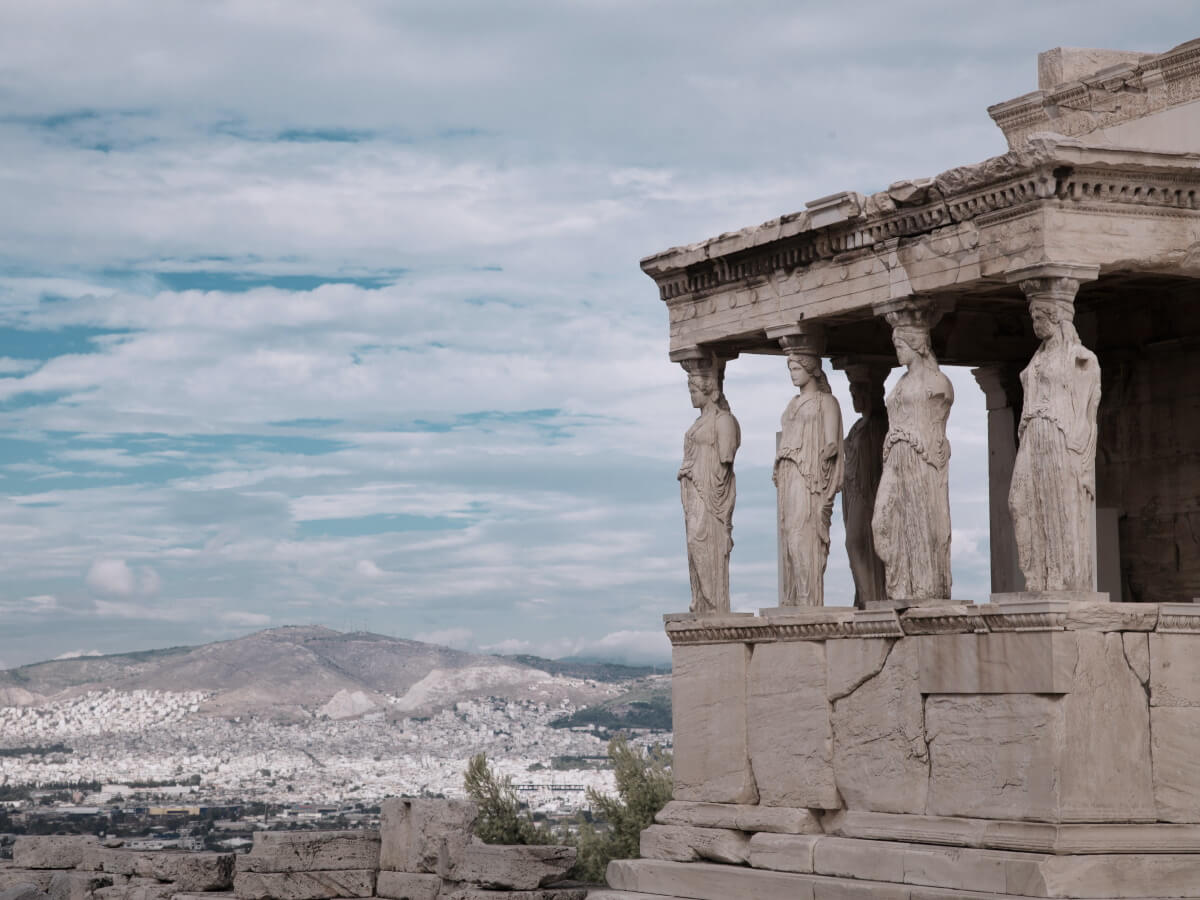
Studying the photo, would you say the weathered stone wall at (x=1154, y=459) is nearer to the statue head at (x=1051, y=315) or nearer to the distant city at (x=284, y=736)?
the statue head at (x=1051, y=315)

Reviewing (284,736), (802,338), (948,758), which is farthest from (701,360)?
(284,736)

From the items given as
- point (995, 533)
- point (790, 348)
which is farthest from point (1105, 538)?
point (790, 348)

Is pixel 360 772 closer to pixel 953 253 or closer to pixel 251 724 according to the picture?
pixel 251 724

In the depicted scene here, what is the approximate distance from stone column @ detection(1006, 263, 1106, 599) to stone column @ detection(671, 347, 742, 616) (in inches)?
114

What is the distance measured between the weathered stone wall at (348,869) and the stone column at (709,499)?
227 cm

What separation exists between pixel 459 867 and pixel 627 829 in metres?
14.2

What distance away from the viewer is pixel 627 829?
28516 mm

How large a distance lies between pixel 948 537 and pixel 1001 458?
3.13 meters

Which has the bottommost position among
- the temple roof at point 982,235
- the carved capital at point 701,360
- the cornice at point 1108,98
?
the carved capital at point 701,360

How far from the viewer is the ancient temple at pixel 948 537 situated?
428 inches

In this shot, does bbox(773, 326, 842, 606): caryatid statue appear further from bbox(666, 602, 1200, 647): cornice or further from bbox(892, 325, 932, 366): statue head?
bbox(892, 325, 932, 366): statue head

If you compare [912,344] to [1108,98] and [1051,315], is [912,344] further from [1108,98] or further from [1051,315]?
[1108,98]

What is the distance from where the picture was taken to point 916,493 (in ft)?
38.5

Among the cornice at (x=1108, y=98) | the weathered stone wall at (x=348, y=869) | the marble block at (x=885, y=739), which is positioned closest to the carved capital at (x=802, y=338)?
the marble block at (x=885, y=739)
